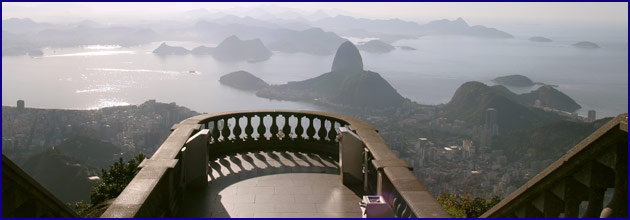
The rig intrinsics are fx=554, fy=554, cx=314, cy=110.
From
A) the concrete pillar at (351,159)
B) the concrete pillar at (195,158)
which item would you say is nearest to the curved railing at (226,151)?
the concrete pillar at (195,158)

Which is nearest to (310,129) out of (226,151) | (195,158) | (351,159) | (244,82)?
(226,151)

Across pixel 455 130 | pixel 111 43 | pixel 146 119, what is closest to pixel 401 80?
pixel 455 130

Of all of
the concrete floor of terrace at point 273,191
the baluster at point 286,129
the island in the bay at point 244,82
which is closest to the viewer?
the concrete floor of terrace at point 273,191

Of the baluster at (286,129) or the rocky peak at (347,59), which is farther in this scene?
the rocky peak at (347,59)

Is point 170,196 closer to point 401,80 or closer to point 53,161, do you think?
point 53,161

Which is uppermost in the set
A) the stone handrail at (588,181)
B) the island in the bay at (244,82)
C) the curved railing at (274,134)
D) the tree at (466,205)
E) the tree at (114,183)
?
the stone handrail at (588,181)

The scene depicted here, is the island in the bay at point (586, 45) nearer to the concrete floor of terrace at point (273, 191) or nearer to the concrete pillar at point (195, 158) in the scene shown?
the concrete floor of terrace at point (273, 191)
